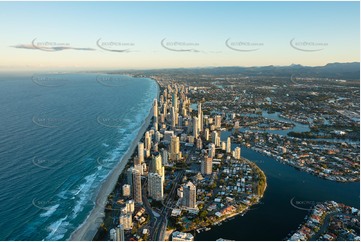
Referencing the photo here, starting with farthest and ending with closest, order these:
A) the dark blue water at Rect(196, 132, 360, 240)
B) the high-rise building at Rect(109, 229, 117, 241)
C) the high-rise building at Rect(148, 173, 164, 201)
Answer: the high-rise building at Rect(148, 173, 164, 201)
the dark blue water at Rect(196, 132, 360, 240)
the high-rise building at Rect(109, 229, 117, 241)

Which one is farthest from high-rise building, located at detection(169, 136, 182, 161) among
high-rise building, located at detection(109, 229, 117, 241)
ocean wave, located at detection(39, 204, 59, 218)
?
high-rise building, located at detection(109, 229, 117, 241)

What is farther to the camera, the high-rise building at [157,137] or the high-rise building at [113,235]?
the high-rise building at [157,137]

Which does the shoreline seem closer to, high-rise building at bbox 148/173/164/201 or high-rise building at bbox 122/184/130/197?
high-rise building at bbox 122/184/130/197

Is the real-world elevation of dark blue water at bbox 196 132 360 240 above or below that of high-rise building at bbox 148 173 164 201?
below

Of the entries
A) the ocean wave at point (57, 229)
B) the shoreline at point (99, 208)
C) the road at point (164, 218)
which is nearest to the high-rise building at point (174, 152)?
the shoreline at point (99, 208)

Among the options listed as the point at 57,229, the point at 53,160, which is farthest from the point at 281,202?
the point at 53,160

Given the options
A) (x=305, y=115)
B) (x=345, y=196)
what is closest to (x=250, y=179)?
(x=345, y=196)

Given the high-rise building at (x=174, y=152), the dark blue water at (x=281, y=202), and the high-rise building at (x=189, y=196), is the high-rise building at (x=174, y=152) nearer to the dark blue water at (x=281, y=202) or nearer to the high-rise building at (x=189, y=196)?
the dark blue water at (x=281, y=202)
